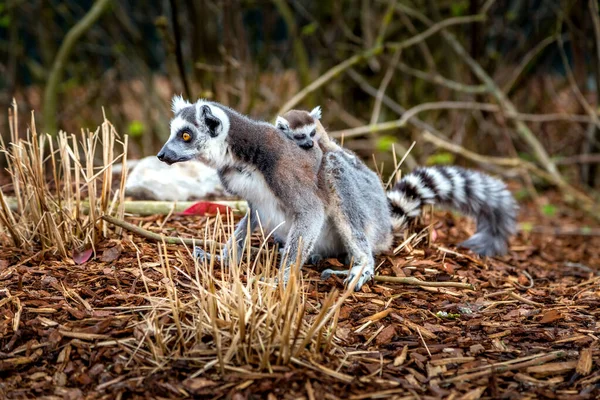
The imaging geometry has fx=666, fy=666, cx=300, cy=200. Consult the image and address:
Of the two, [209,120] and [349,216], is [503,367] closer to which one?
[349,216]

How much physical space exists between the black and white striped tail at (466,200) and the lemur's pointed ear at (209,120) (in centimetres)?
143

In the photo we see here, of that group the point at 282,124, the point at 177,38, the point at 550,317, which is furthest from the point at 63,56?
the point at 550,317

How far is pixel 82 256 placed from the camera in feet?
12.3

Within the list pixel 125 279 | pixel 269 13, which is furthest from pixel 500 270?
pixel 269 13

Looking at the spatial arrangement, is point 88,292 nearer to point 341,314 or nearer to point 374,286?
point 341,314

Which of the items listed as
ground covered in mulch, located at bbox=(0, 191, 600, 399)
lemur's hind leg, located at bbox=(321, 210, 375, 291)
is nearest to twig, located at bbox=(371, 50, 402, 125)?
ground covered in mulch, located at bbox=(0, 191, 600, 399)

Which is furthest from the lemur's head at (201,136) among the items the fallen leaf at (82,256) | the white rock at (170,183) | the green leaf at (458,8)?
the green leaf at (458,8)

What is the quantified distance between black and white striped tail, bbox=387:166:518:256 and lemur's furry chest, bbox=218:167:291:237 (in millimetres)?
1026

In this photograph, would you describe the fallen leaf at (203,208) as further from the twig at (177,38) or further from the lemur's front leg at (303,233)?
the twig at (177,38)

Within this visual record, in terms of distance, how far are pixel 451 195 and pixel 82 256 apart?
8.23 ft

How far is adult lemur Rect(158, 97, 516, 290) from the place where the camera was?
375 centimetres

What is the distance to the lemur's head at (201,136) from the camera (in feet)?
12.3

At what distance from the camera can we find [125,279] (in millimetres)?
3490

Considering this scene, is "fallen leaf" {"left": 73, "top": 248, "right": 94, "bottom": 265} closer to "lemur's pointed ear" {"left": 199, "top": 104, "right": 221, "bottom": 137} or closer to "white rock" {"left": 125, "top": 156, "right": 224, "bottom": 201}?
"lemur's pointed ear" {"left": 199, "top": 104, "right": 221, "bottom": 137}
